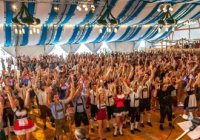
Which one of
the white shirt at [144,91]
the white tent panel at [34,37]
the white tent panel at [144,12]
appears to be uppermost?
the white tent panel at [144,12]

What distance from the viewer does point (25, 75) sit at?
31.6 ft

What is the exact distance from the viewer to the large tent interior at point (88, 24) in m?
12.1

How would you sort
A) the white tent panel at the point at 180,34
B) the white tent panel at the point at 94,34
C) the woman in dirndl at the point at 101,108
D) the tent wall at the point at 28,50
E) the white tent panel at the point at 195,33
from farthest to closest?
the white tent panel at the point at 180,34
the white tent panel at the point at 195,33
the tent wall at the point at 28,50
the white tent panel at the point at 94,34
the woman in dirndl at the point at 101,108

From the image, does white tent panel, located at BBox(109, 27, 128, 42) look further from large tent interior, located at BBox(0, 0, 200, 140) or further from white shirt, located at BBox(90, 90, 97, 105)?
white shirt, located at BBox(90, 90, 97, 105)

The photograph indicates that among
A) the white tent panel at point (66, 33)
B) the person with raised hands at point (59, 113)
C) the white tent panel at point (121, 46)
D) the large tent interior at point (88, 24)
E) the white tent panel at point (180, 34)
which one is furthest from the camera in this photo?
the white tent panel at point (121, 46)

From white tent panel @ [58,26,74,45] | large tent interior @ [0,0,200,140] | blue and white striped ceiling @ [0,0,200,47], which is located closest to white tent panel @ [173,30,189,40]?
large tent interior @ [0,0,200,140]

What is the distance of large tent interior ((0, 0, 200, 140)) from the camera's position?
12.1 meters

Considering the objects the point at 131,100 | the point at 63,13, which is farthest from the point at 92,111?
the point at 63,13

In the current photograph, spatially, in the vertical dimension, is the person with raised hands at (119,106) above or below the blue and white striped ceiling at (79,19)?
below

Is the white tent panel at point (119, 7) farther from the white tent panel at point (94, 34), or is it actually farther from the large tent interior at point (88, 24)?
the white tent panel at point (94, 34)

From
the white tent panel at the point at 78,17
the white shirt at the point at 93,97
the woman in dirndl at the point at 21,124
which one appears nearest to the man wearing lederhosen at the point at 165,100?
the white shirt at the point at 93,97

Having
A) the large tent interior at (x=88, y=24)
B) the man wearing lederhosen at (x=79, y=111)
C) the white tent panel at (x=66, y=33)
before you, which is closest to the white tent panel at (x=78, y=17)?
the large tent interior at (x=88, y=24)

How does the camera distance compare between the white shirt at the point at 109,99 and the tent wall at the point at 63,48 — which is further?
the tent wall at the point at 63,48

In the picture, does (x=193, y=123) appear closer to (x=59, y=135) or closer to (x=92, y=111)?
(x=59, y=135)
